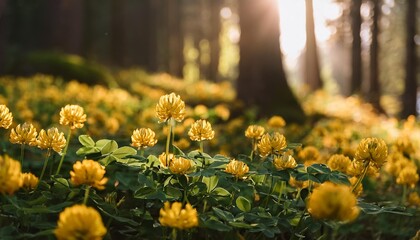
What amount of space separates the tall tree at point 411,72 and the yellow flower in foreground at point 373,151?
14.8 meters

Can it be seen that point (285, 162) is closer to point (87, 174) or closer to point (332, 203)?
point (332, 203)

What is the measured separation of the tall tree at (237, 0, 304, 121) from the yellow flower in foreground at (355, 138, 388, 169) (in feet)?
22.1

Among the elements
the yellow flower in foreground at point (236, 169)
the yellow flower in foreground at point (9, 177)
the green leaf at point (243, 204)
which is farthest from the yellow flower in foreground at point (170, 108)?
the yellow flower in foreground at point (9, 177)

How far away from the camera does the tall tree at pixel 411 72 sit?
16.1m

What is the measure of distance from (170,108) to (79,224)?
0.84 meters

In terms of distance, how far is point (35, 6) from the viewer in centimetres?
3038

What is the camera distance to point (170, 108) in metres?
2.15

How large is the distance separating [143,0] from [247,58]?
2199 cm

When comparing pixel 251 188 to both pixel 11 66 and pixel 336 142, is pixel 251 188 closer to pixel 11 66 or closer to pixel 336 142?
pixel 336 142

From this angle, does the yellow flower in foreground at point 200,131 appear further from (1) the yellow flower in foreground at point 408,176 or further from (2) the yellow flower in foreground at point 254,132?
(1) the yellow flower in foreground at point 408,176

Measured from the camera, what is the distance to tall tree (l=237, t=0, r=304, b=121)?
8938 millimetres

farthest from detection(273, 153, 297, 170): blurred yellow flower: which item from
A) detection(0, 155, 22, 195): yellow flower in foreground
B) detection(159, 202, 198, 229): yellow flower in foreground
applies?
detection(0, 155, 22, 195): yellow flower in foreground

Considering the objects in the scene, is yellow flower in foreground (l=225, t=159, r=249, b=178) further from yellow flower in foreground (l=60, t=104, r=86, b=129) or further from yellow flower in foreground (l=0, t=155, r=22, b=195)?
yellow flower in foreground (l=0, t=155, r=22, b=195)

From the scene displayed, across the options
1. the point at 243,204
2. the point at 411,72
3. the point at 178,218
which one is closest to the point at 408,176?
the point at 243,204
